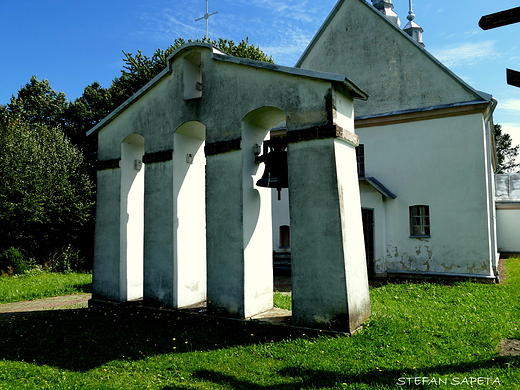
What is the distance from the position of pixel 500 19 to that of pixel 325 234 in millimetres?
4105

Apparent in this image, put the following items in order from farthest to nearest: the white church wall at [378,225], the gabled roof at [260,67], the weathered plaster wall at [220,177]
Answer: the white church wall at [378,225], the weathered plaster wall at [220,177], the gabled roof at [260,67]

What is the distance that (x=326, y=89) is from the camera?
23.4 feet

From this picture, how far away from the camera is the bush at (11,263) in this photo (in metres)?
19.9

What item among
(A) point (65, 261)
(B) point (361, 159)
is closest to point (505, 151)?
(B) point (361, 159)

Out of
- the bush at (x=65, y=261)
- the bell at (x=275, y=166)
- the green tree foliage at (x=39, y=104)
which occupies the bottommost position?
the bush at (x=65, y=261)

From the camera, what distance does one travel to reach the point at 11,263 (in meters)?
20.0

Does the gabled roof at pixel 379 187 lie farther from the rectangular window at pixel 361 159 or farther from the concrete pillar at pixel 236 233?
the concrete pillar at pixel 236 233

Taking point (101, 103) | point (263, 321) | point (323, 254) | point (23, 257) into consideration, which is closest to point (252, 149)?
point (323, 254)

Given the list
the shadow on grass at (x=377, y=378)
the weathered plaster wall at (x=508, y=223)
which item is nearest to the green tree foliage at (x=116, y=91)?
the weathered plaster wall at (x=508, y=223)

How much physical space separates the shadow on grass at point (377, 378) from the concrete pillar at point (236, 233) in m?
2.37

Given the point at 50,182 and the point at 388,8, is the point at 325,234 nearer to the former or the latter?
the point at 388,8

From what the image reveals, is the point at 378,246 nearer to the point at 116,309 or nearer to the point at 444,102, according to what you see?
the point at 444,102

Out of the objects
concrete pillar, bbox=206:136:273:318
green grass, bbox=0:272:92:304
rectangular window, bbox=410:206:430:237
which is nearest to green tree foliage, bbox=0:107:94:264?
green grass, bbox=0:272:92:304

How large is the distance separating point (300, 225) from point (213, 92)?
3503 millimetres
